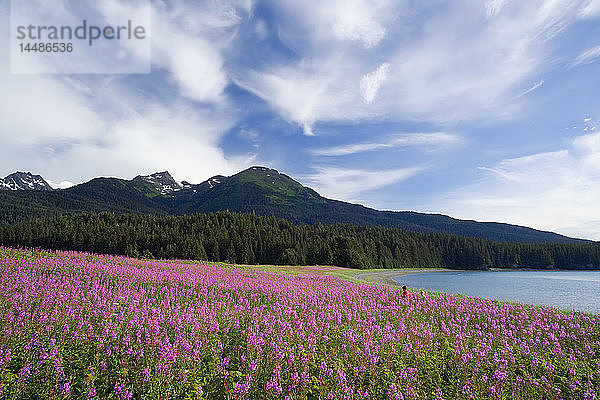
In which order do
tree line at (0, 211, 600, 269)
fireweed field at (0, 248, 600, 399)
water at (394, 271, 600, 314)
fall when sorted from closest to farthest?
1. fireweed field at (0, 248, 600, 399)
2. water at (394, 271, 600, 314)
3. tree line at (0, 211, 600, 269)

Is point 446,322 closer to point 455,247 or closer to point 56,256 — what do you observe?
point 56,256

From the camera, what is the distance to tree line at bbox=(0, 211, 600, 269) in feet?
287

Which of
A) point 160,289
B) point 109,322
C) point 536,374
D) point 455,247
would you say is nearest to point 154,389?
point 109,322

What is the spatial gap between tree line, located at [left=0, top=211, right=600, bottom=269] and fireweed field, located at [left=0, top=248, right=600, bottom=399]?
67.4m

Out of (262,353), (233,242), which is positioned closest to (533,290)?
(262,353)

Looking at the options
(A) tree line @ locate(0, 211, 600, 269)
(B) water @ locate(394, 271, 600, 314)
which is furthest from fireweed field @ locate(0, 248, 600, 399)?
(A) tree line @ locate(0, 211, 600, 269)

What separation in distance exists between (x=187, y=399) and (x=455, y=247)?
150296 mm

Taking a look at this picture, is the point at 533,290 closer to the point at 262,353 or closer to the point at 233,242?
the point at 262,353

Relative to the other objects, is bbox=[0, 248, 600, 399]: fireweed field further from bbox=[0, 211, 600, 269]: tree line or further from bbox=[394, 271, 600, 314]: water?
bbox=[0, 211, 600, 269]: tree line

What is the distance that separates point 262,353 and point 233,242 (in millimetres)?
84231

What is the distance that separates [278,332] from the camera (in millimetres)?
8992

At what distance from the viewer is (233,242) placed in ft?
294

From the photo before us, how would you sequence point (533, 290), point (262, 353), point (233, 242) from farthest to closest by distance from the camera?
1. point (233, 242)
2. point (533, 290)
3. point (262, 353)

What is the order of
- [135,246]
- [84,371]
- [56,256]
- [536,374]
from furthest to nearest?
[135,246] < [56,256] < [536,374] < [84,371]
